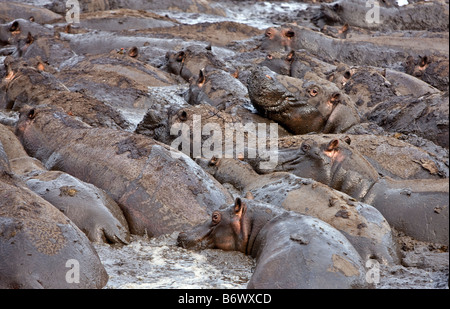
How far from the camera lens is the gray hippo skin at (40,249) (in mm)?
4230

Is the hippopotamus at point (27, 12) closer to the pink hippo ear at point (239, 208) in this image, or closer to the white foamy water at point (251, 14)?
the white foamy water at point (251, 14)

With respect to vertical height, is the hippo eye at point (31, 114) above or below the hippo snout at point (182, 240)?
above

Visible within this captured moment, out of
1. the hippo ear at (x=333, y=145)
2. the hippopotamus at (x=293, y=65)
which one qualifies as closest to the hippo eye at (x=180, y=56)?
the hippopotamus at (x=293, y=65)

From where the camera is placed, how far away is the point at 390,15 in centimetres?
1549

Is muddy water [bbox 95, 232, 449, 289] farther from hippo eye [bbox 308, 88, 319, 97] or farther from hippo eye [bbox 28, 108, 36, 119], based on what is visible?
hippo eye [bbox 308, 88, 319, 97]

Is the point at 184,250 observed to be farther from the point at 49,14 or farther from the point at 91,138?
the point at 49,14

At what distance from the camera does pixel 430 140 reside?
808 cm

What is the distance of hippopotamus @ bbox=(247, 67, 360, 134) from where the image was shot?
8320 mm

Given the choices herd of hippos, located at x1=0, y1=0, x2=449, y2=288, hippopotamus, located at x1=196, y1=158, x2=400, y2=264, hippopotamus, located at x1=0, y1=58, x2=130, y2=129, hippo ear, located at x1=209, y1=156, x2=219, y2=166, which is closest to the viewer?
herd of hippos, located at x1=0, y1=0, x2=449, y2=288

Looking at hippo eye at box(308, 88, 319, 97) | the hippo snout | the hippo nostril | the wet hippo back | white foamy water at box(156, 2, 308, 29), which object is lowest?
white foamy water at box(156, 2, 308, 29)

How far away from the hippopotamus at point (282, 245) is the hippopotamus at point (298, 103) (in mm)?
3018

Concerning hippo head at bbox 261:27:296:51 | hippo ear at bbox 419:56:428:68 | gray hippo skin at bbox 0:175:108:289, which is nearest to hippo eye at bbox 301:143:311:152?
gray hippo skin at bbox 0:175:108:289

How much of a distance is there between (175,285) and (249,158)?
2.51 meters

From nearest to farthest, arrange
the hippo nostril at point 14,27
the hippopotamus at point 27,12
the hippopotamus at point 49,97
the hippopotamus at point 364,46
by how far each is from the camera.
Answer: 1. the hippopotamus at point 49,97
2. the hippopotamus at point 364,46
3. the hippo nostril at point 14,27
4. the hippopotamus at point 27,12
